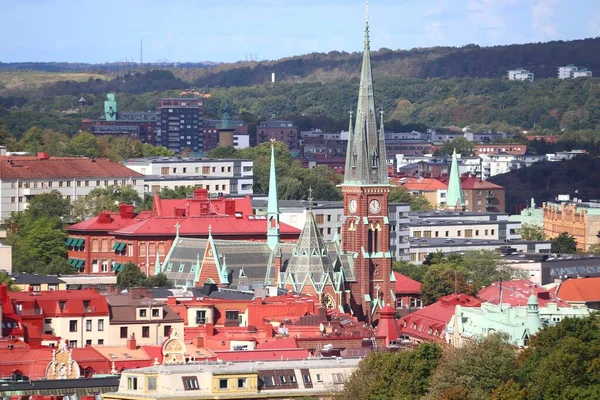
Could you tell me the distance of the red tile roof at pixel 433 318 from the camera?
134 metres

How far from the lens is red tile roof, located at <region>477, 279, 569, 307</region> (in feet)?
446

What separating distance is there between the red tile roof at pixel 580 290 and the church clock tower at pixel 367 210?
10208mm

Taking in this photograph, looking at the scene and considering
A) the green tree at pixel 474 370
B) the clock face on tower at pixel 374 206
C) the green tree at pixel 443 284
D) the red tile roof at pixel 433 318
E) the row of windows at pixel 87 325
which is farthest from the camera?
the green tree at pixel 443 284

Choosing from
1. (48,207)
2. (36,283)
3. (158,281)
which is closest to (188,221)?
(48,207)

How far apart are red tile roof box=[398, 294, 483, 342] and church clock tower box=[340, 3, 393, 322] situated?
30.0 ft

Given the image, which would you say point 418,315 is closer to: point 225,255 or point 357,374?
point 225,255

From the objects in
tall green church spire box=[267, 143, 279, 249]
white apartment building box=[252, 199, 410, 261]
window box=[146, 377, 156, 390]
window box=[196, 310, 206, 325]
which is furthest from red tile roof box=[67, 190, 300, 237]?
window box=[146, 377, 156, 390]

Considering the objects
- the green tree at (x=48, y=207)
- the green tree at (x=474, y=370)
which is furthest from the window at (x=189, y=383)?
the green tree at (x=48, y=207)

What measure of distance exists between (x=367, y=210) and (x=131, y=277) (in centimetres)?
1465

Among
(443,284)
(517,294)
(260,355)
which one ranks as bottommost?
(443,284)

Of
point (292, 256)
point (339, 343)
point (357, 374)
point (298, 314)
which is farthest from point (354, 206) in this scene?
point (357, 374)

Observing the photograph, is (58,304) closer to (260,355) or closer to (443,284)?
(260,355)

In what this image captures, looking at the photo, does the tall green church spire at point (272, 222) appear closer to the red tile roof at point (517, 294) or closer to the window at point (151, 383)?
the red tile roof at point (517, 294)

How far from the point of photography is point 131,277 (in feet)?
506
